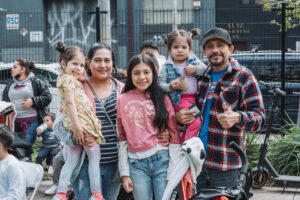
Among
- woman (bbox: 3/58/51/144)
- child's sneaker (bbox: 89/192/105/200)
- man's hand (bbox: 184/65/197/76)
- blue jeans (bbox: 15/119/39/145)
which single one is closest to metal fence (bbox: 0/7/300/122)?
woman (bbox: 3/58/51/144)

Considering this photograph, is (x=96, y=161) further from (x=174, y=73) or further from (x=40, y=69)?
(x=40, y=69)

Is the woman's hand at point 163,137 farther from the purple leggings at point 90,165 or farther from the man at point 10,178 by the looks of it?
the man at point 10,178

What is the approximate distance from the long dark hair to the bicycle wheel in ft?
9.07

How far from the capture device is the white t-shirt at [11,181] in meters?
4.03

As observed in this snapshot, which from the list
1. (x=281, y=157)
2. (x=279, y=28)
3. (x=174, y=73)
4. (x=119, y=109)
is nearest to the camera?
(x=119, y=109)

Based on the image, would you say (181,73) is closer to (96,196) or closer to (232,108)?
(232,108)

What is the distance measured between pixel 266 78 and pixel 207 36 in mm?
5520

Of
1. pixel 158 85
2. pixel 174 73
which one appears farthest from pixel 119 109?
pixel 174 73

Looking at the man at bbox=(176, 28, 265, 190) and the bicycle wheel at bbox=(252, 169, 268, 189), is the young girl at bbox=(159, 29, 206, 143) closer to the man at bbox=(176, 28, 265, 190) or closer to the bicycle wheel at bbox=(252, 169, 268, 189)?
the man at bbox=(176, 28, 265, 190)

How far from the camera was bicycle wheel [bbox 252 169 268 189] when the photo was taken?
232 inches

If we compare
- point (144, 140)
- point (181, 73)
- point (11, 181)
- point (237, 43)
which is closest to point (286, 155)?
point (237, 43)

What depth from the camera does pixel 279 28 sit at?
795 centimetres

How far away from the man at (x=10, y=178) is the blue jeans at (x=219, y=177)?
1730mm

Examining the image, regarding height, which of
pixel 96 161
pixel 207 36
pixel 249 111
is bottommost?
pixel 96 161
